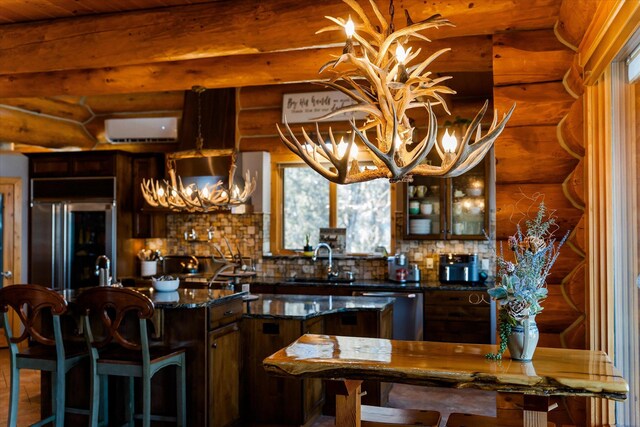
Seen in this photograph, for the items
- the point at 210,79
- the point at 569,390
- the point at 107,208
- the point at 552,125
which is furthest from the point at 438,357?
the point at 107,208

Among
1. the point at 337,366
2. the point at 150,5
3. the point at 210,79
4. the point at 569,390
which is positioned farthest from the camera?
the point at 210,79

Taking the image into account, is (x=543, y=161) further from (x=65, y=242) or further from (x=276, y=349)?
(x=65, y=242)

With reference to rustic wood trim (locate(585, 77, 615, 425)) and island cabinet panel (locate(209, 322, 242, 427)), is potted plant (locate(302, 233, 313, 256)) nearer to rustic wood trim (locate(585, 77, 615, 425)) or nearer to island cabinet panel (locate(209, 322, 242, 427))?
island cabinet panel (locate(209, 322, 242, 427))

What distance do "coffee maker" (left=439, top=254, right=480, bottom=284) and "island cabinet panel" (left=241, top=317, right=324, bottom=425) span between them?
2.53 m

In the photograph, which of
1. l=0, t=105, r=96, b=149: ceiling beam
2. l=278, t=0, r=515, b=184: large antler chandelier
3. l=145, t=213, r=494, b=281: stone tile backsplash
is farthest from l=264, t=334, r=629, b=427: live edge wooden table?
l=0, t=105, r=96, b=149: ceiling beam

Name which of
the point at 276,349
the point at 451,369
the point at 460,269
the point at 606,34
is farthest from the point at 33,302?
the point at 460,269

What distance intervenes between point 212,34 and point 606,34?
2509mm

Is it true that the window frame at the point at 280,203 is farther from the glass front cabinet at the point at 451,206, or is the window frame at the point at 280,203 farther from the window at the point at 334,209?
the glass front cabinet at the point at 451,206

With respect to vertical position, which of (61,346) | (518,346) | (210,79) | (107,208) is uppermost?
(210,79)

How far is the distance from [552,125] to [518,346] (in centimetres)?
146

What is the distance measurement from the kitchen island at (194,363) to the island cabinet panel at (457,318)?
2.65 meters

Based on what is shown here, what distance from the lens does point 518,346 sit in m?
2.51

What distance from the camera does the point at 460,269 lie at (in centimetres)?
643

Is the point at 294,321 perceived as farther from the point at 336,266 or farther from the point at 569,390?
the point at 336,266
